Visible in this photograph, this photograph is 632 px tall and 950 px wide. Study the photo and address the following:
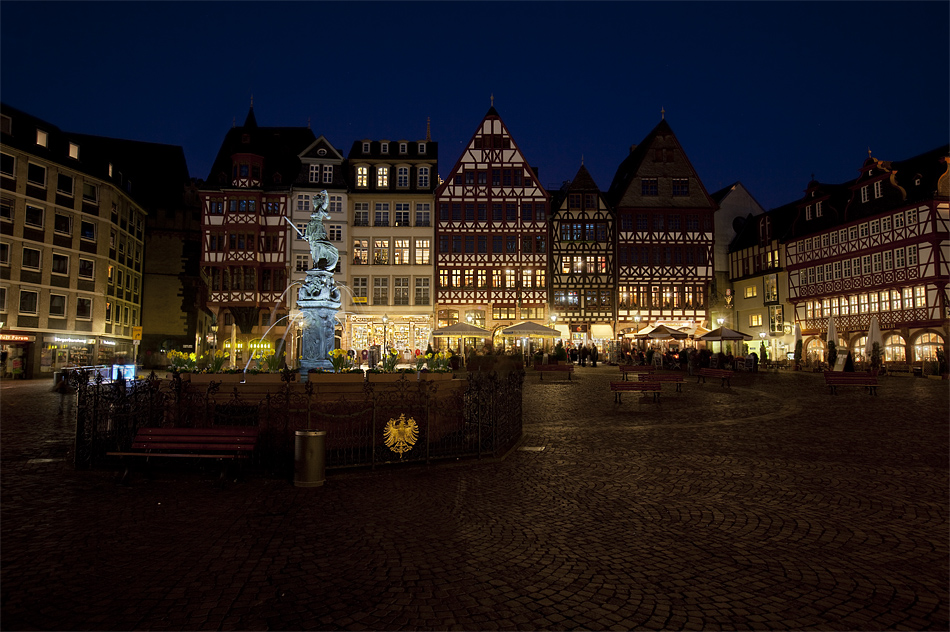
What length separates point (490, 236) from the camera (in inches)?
1681

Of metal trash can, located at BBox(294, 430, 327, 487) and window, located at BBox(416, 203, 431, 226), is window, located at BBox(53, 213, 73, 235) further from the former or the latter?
metal trash can, located at BBox(294, 430, 327, 487)

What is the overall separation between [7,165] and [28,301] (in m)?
8.02

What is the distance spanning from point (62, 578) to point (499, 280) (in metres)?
39.0

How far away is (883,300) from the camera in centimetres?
3591

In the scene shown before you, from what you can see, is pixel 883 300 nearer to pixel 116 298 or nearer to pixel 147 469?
pixel 147 469

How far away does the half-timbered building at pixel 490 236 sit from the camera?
42.6 metres

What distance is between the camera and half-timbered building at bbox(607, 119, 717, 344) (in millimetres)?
44188

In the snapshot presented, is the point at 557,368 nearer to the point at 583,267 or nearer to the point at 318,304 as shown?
the point at 318,304

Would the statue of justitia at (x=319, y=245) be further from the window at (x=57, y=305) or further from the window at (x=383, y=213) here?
the window at (x=57, y=305)

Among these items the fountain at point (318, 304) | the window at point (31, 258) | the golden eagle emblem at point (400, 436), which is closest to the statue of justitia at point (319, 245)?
the fountain at point (318, 304)

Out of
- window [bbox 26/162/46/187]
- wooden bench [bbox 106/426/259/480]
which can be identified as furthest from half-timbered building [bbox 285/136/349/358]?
wooden bench [bbox 106/426/259/480]

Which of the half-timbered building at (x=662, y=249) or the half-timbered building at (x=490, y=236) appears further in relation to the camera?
the half-timbered building at (x=662, y=249)

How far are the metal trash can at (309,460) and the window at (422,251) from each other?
35757 millimetres

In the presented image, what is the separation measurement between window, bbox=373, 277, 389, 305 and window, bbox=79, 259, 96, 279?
1905cm
